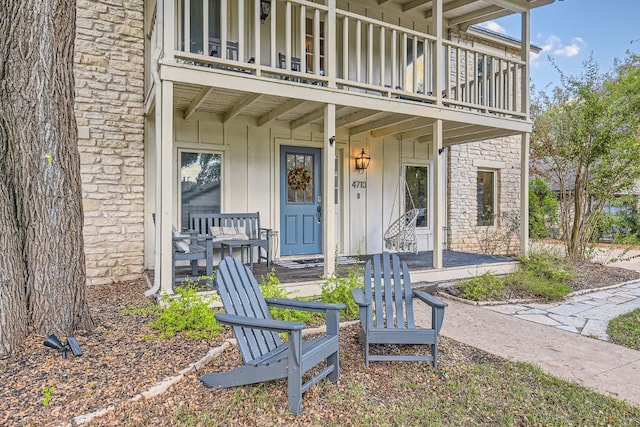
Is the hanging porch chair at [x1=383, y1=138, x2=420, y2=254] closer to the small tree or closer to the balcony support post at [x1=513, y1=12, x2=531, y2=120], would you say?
the balcony support post at [x1=513, y1=12, x2=531, y2=120]

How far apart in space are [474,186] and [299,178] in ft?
14.7

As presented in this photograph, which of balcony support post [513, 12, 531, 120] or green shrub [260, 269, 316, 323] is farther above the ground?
balcony support post [513, 12, 531, 120]

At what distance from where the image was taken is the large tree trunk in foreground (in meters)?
3.08

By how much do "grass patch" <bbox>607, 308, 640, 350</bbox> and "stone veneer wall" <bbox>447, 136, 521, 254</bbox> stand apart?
432 centimetres

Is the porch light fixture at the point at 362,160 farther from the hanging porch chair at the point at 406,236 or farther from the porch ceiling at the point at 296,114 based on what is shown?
the hanging porch chair at the point at 406,236

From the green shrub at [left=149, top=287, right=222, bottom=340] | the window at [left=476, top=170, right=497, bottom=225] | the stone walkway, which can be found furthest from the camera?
the window at [left=476, top=170, right=497, bottom=225]

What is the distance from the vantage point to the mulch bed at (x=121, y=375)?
7.54 ft

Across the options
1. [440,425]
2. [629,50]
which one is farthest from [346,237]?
[629,50]

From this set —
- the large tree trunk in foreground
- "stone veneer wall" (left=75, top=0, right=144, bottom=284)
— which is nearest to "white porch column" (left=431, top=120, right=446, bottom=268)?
"stone veneer wall" (left=75, top=0, right=144, bottom=284)

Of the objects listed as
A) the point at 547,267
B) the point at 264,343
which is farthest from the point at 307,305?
the point at 547,267

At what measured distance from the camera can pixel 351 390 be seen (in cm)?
273

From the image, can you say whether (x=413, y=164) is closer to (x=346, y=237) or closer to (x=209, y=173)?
(x=346, y=237)

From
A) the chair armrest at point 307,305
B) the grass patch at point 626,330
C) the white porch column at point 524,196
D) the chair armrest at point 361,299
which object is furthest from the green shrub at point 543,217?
the chair armrest at point 307,305

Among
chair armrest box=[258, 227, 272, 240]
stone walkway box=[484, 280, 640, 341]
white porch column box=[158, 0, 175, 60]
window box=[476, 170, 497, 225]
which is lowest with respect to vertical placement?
stone walkway box=[484, 280, 640, 341]
